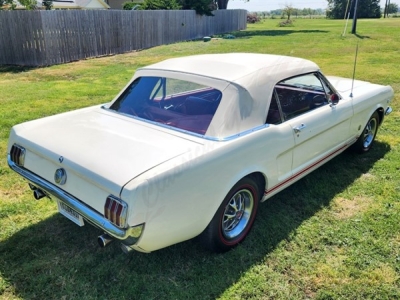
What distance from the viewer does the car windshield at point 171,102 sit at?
3.08 m

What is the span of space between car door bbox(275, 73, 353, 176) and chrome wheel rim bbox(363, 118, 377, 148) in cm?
74

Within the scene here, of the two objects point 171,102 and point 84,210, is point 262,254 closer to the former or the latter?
point 84,210

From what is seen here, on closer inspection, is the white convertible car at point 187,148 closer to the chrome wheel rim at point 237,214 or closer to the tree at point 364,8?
the chrome wheel rim at point 237,214

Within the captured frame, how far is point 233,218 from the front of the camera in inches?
124

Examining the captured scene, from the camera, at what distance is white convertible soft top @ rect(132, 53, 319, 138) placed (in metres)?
2.97

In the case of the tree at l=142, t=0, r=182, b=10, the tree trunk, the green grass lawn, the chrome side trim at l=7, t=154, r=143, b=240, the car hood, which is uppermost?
the tree trunk

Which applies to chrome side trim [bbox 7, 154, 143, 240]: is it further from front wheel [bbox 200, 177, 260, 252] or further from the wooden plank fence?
the wooden plank fence

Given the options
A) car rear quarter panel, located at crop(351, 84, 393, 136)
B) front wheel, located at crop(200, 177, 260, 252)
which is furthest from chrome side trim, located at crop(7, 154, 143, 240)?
car rear quarter panel, located at crop(351, 84, 393, 136)

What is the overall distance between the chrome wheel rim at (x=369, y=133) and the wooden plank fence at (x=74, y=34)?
11036mm

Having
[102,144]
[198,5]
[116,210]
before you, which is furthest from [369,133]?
[198,5]

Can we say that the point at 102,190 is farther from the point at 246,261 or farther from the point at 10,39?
the point at 10,39

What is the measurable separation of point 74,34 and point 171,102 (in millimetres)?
11423

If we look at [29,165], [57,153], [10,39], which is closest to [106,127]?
[57,153]

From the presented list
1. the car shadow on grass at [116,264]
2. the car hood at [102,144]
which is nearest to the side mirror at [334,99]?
the car shadow on grass at [116,264]
